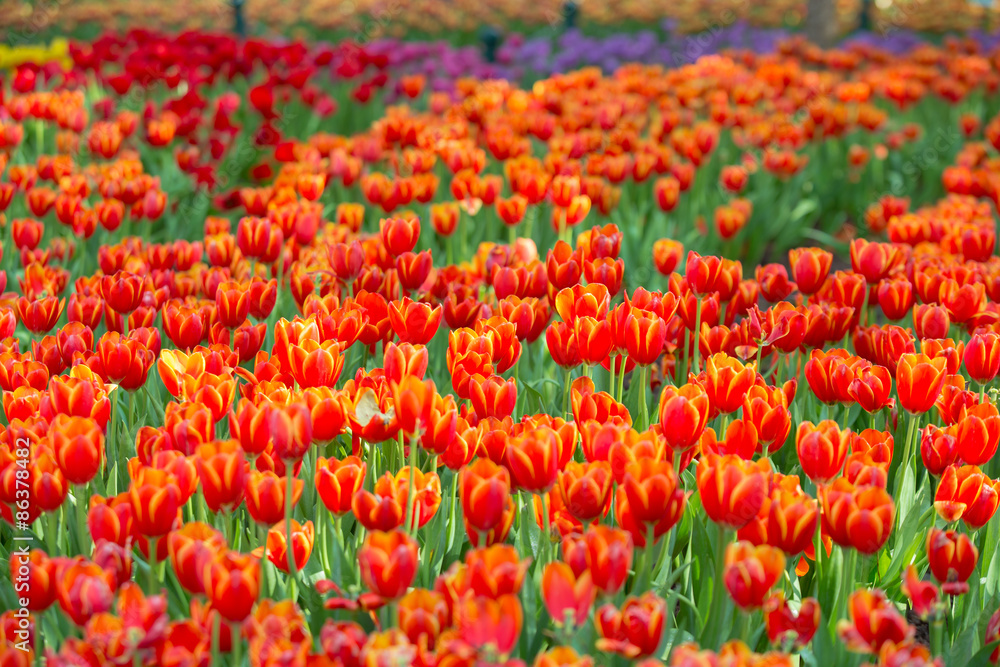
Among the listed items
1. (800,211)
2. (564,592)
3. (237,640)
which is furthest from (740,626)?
(800,211)

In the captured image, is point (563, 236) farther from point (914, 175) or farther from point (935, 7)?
point (935, 7)

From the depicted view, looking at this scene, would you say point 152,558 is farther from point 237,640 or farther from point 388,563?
point 388,563

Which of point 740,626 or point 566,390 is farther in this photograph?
point 566,390

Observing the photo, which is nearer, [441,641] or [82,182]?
[441,641]

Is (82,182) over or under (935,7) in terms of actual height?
under

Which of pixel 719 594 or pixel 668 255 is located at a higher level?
pixel 668 255

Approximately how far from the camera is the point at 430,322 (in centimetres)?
222

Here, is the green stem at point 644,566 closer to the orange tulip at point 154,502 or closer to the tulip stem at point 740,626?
the tulip stem at point 740,626

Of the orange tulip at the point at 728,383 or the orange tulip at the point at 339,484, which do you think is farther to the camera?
the orange tulip at the point at 728,383

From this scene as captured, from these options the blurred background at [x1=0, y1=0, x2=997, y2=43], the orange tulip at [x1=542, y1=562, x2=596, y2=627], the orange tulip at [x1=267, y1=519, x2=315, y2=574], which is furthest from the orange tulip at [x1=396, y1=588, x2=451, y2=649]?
the blurred background at [x1=0, y1=0, x2=997, y2=43]

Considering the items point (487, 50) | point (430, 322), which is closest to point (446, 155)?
point (430, 322)

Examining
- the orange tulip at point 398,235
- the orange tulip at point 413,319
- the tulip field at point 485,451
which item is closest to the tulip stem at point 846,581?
the tulip field at point 485,451

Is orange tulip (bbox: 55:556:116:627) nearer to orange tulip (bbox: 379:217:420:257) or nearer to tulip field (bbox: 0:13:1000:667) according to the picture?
tulip field (bbox: 0:13:1000:667)

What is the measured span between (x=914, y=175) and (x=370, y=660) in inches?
231
